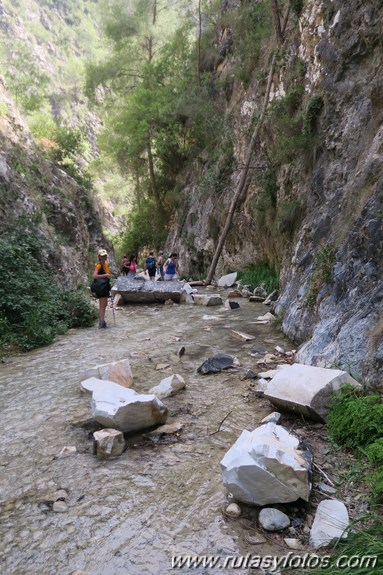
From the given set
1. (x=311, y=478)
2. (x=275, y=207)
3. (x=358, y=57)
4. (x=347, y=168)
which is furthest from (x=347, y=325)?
(x=275, y=207)

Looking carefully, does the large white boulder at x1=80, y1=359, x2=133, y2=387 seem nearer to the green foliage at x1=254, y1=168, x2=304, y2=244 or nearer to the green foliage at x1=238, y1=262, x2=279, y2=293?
the green foliage at x1=254, y1=168, x2=304, y2=244

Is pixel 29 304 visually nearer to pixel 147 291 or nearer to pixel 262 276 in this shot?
pixel 147 291

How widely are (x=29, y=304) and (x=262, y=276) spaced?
7.85 meters

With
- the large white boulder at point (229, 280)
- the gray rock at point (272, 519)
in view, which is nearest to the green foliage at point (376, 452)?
the gray rock at point (272, 519)

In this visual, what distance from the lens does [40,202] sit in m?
12.0

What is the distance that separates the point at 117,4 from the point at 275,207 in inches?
874

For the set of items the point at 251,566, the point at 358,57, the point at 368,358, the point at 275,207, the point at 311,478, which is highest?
the point at 358,57

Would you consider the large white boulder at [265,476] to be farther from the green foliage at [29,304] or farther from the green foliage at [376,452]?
the green foliage at [29,304]

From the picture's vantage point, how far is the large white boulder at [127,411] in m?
3.36

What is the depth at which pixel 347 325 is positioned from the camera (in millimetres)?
4160

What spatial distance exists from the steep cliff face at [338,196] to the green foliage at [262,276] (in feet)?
2.47

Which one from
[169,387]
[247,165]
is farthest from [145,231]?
[169,387]

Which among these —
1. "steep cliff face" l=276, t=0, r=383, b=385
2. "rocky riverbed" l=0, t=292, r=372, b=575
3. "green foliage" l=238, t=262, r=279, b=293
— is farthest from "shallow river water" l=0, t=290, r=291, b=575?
"green foliage" l=238, t=262, r=279, b=293

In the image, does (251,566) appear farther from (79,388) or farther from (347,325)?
(79,388)
